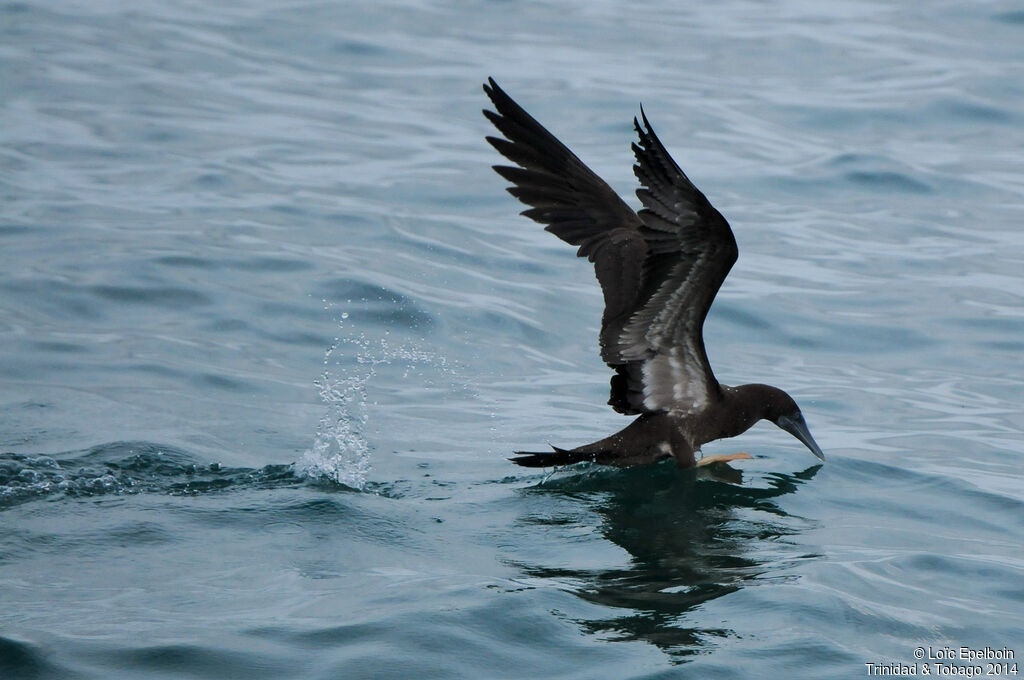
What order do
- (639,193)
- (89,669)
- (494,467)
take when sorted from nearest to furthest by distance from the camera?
(89,669) < (639,193) < (494,467)

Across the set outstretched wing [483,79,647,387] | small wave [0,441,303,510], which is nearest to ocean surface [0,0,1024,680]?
small wave [0,441,303,510]

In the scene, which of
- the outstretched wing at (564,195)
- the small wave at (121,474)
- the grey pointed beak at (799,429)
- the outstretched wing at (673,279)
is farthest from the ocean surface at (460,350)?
the outstretched wing at (564,195)

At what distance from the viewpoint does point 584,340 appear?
407 inches

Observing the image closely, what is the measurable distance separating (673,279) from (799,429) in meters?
1.64

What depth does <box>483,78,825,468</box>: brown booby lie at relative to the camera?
6.45 m

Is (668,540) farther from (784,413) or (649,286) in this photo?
(784,413)

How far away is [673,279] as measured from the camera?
6.81 m

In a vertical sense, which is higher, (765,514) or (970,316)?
(970,316)

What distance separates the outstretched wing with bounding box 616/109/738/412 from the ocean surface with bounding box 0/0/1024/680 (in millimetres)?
548

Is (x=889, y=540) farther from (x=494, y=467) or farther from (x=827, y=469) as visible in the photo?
(x=494, y=467)

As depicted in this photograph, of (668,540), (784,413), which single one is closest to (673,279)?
(668,540)

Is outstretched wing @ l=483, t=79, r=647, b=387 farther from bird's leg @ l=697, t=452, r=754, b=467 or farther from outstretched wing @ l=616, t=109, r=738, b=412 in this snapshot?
bird's leg @ l=697, t=452, r=754, b=467

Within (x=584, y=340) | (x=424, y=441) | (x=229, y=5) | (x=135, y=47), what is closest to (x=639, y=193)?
(x=424, y=441)

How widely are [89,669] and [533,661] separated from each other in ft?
5.10
